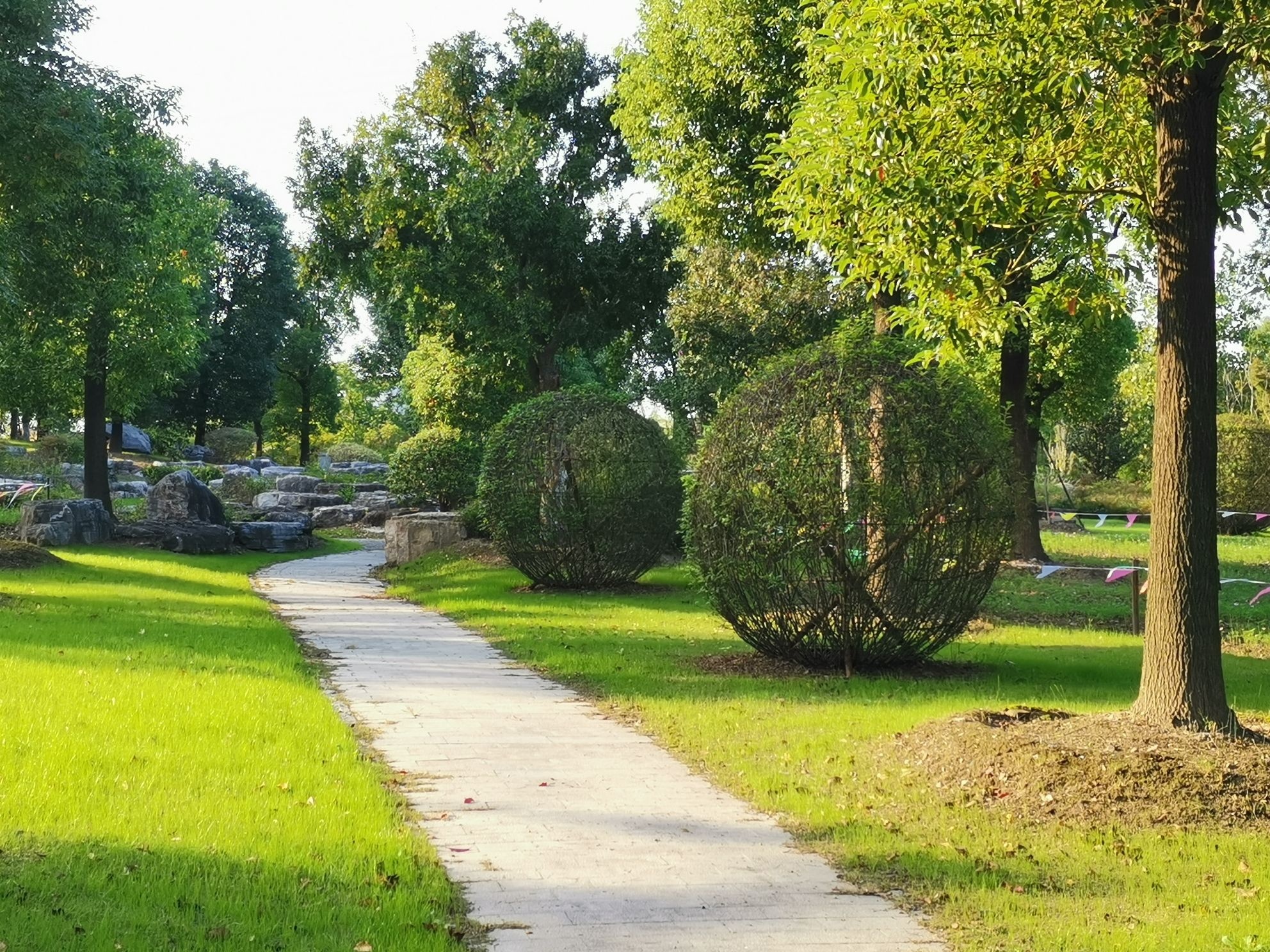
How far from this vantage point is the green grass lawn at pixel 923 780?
16.6 ft

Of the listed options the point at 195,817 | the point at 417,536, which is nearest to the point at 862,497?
the point at 195,817

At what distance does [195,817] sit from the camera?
615 centimetres

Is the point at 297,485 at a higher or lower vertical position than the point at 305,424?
lower

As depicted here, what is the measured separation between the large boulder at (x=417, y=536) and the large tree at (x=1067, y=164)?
16345 mm

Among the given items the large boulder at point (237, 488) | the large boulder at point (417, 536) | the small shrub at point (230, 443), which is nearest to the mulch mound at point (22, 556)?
the large boulder at point (417, 536)

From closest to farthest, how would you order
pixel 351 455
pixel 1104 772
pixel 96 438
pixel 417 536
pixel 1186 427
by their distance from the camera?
pixel 1104 772, pixel 1186 427, pixel 417 536, pixel 96 438, pixel 351 455

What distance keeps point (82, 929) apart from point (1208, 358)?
645 cm

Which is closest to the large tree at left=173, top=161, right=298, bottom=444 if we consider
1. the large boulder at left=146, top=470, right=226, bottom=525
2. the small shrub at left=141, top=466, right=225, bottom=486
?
the small shrub at left=141, top=466, right=225, bottom=486

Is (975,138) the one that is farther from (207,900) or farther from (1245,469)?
(1245,469)

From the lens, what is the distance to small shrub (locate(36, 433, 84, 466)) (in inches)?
1727

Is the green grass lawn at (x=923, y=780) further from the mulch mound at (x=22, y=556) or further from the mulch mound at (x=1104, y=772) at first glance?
the mulch mound at (x=22, y=556)

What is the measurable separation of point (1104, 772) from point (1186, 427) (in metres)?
2.08

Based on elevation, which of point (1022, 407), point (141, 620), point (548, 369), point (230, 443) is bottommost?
point (141, 620)

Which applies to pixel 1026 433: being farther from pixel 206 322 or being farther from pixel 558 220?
pixel 206 322
